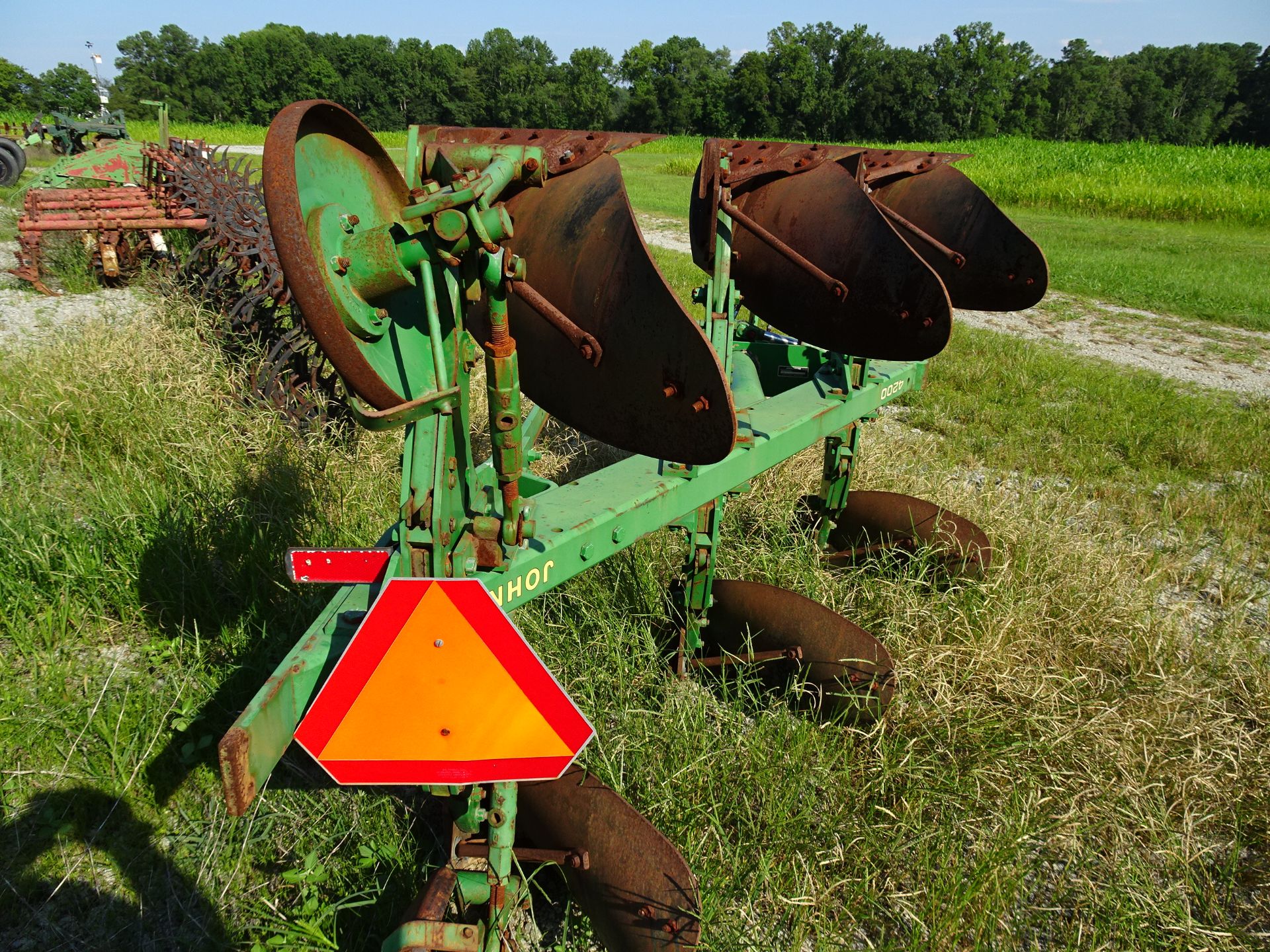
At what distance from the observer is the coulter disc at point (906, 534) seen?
3.53 m

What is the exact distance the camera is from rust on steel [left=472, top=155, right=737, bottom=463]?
5.54 feet

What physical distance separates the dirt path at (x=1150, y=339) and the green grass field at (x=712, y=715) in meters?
2.83

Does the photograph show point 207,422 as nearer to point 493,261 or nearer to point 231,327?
point 231,327

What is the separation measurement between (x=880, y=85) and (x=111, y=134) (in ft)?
163

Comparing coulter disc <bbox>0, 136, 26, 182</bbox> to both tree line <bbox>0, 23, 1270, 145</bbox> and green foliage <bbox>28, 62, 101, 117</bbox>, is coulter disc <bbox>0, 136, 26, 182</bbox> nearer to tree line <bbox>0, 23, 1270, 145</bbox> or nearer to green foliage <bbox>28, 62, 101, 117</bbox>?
tree line <bbox>0, 23, 1270, 145</bbox>

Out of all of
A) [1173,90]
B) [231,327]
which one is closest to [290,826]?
[231,327]

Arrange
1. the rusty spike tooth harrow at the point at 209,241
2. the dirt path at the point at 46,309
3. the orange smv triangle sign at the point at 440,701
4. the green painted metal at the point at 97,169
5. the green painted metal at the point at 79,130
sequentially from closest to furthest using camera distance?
the orange smv triangle sign at the point at 440,701
the rusty spike tooth harrow at the point at 209,241
the dirt path at the point at 46,309
the green painted metal at the point at 97,169
the green painted metal at the point at 79,130

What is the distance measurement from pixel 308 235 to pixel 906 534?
10.1 ft

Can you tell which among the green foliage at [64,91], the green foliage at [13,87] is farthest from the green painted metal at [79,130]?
the green foliage at [13,87]

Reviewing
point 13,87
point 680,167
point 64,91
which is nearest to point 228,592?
point 680,167

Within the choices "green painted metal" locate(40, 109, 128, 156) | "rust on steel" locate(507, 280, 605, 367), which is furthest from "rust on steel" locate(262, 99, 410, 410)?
"green painted metal" locate(40, 109, 128, 156)

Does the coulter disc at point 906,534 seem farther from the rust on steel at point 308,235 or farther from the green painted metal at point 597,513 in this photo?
the rust on steel at point 308,235

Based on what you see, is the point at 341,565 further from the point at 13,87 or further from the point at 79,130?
the point at 13,87

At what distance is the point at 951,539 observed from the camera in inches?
140
